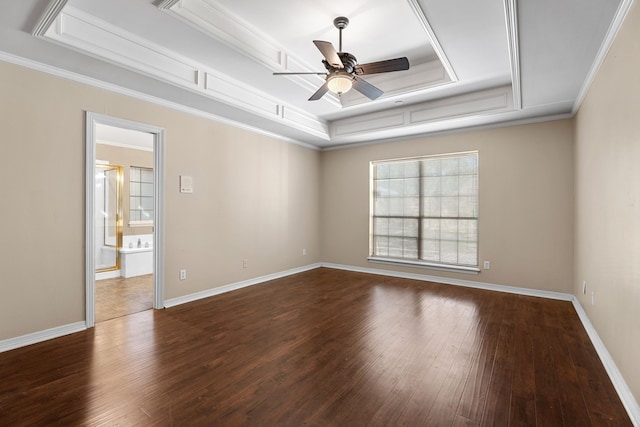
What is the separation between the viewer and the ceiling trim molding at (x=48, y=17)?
2.07 metres

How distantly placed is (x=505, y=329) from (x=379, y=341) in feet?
4.42

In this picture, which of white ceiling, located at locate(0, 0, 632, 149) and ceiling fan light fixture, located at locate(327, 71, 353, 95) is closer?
white ceiling, located at locate(0, 0, 632, 149)

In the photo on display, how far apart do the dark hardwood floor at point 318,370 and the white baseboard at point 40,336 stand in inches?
3.6

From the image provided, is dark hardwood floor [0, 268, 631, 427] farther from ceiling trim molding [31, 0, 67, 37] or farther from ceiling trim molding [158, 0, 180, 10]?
ceiling trim molding [158, 0, 180, 10]

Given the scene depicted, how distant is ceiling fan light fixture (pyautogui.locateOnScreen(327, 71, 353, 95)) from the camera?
2.82 metres

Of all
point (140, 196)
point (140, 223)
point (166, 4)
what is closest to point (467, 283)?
point (166, 4)

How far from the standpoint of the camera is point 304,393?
2055mm

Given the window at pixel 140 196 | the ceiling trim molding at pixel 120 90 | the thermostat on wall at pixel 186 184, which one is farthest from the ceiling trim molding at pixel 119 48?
the window at pixel 140 196

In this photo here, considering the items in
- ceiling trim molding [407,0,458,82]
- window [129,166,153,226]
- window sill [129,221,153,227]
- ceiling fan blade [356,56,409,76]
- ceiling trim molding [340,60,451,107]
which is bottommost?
window sill [129,221,153,227]

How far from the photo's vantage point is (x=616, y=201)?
223cm

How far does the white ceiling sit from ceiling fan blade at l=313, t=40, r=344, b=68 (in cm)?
45

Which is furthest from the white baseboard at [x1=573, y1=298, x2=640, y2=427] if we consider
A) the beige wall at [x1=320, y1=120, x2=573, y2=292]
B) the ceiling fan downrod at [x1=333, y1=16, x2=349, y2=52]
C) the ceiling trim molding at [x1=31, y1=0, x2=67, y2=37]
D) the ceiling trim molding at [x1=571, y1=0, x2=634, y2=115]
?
the ceiling trim molding at [x1=31, y1=0, x2=67, y2=37]

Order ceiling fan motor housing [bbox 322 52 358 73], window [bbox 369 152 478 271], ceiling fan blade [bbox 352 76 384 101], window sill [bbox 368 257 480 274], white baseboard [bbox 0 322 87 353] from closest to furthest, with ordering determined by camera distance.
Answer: white baseboard [bbox 0 322 87 353], ceiling fan motor housing [bbox 322 52 358 73], ceiling fan blade [bbox 352 76 384 101], window sill [bbox 368 257 480 274], window [bbox 369 152 478 271]

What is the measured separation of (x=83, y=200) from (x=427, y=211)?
4.78 meters
